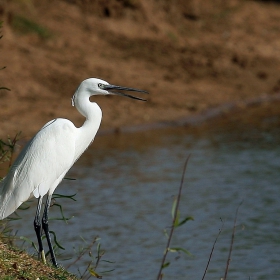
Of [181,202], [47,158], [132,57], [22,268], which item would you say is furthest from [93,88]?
[132,57]

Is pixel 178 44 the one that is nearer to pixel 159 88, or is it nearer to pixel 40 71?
pixel 159 88

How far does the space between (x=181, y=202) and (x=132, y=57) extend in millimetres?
6587

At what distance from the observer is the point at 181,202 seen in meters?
8.43

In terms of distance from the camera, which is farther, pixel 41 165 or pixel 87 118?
pixel 87 118

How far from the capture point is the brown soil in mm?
12641

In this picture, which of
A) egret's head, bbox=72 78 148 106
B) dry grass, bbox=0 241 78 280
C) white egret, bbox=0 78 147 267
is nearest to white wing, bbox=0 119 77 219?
white egret, bbox=0 78 147 267

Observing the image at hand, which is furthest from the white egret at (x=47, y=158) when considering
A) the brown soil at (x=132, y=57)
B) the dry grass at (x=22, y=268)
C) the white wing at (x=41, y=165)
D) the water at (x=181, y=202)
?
the brown soil at (x=132, y=57)

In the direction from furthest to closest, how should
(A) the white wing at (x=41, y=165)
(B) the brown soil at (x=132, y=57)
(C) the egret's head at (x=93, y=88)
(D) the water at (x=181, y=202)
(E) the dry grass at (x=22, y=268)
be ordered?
(B) the brown soil at (x=132, y=57), (D) the water at (x=181, y=202), (C) the egret's head at (x=93, y=88), (A) the white wing at (x=41, y=165), (E) the dry grass at (x=22, y=268)

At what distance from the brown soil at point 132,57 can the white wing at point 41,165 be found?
6151 millimetres

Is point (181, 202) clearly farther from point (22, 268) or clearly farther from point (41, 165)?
point (22, 268)

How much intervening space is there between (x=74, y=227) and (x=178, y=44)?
851cm

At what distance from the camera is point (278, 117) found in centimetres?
1296

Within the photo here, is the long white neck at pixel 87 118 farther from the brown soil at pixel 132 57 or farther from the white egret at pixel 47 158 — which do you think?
the brown soil at pixel 132 57

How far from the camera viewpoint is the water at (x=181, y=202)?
260 inches
